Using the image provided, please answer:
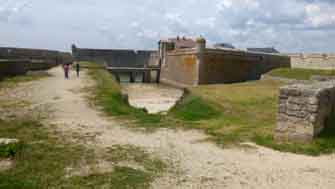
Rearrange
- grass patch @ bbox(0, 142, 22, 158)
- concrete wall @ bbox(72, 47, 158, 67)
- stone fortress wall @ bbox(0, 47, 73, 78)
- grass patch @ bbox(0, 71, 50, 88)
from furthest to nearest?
concrete wall @ bbox(72, 47, 158, 67) < stone fortress wall @ bbox(0, 47, 73, 78) < grass patch @ bbox(0, 71, 50, 88) < grass patch @ bbox(0, 142, 22, 158)

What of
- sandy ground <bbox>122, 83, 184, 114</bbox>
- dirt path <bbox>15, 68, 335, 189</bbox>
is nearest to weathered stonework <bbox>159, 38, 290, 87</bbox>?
sandy ground <bbox>122, 83, 184, 114</bbox>

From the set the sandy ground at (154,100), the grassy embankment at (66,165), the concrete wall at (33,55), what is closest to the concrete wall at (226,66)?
the sandy ground at (154,100)

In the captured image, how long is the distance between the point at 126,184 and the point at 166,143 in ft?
6.49

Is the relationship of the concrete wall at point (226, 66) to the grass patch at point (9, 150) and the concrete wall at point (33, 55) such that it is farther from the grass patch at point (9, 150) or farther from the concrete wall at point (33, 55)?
the grass patch at point (9, 150)

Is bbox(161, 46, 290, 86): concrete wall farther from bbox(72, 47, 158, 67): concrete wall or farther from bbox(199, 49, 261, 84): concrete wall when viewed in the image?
bbox(72, 47, 158, 67): concrete wall

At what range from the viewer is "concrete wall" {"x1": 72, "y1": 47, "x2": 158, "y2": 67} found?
4928 cm

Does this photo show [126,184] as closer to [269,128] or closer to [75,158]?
[75,158]

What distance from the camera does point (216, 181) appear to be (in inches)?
151

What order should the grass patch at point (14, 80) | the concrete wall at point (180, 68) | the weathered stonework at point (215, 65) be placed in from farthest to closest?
the concrete wall at point (180, 68) < the weathered stonework at point (215, 65) < the grass patch at point (14, 80)

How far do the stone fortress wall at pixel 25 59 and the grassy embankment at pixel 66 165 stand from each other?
13184 millimetres

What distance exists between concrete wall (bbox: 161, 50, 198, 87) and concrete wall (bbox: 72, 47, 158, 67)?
509 inches

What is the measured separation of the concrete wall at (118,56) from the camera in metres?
49.3

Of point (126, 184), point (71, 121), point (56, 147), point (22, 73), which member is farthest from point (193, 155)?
point (22, 73)

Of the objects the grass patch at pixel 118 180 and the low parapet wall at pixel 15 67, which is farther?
the low parapet wall at pixel 15 67
